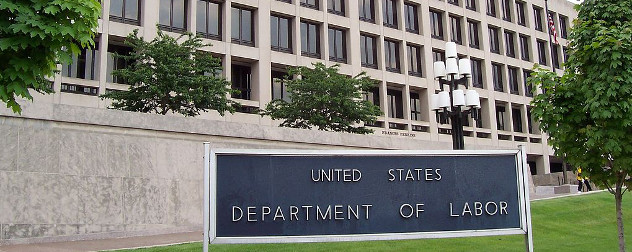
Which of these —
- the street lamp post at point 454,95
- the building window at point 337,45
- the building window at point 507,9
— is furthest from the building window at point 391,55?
the street lamp post at point 454,95

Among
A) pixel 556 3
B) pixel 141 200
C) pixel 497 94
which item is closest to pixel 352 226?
pixel 141 200

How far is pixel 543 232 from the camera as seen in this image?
52.0 feet

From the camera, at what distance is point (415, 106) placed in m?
47.8

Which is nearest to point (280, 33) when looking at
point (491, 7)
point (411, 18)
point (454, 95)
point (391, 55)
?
point (391, 55)

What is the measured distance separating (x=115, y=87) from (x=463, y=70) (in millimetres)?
21984

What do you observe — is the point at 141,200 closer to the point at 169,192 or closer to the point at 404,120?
the point at 169,192

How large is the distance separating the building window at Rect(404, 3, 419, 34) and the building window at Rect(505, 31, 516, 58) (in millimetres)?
10965

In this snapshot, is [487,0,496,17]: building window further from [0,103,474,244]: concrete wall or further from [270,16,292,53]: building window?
[0,103,474,244]: concrete wall

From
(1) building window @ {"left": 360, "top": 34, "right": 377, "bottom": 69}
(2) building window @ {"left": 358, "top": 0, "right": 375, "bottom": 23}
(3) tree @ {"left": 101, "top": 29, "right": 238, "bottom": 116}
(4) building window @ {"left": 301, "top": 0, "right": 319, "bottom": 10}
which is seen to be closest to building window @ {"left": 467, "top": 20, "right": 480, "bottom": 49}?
(2) building window @ {"left": 358, "top": 0, "right": 375, "bottom": 23}

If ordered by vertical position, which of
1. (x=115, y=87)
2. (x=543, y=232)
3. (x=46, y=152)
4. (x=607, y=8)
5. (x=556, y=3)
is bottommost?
(x=543, y=232)

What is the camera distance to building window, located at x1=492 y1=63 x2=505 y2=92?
52.6 m

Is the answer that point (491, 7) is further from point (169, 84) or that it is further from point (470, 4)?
point (169, 84)

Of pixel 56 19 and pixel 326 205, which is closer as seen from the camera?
pixel 326 205

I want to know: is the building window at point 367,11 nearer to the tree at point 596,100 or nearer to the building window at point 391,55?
the building window at point 391,55
